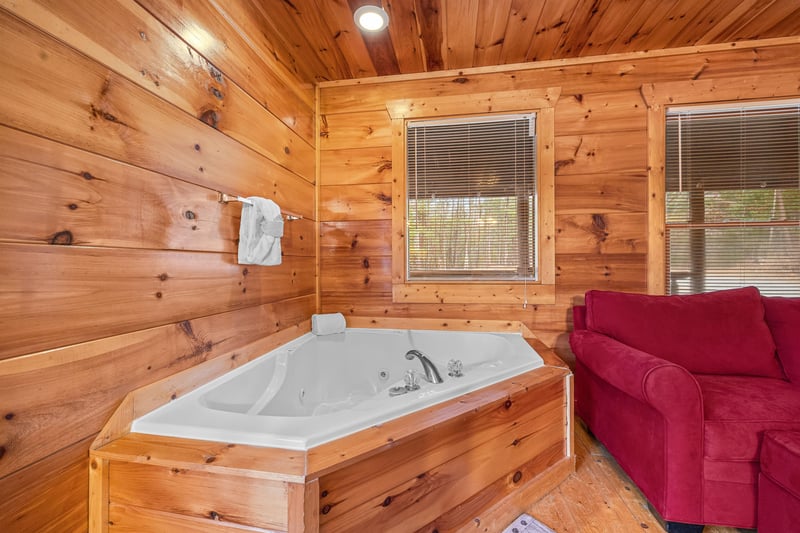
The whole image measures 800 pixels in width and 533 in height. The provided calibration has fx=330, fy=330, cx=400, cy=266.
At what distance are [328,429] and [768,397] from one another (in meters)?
1.59

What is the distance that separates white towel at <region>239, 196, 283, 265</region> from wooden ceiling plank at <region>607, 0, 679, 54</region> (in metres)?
2.07

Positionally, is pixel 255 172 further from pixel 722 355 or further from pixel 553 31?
pixel 722 355

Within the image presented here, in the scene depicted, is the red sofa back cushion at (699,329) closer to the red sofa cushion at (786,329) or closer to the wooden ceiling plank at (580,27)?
the red sofa cushion at (786,329)

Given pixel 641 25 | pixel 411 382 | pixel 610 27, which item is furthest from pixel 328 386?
pixel 641 25

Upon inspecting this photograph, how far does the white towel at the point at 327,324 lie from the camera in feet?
6.78

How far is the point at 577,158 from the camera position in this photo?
2070mm

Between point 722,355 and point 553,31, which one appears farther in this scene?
point 553,31

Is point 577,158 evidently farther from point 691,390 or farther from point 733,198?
point 691,390

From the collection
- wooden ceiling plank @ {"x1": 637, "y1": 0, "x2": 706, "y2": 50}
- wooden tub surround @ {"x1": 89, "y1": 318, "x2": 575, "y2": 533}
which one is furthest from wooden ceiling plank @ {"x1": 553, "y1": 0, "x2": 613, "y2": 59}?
wooden tub surround @ {"x1": 89, "y1": 318, "x2": 575, "y2": 533}

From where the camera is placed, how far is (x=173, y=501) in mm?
806

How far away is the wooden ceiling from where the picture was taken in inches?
64.0

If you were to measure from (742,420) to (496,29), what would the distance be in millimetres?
2031

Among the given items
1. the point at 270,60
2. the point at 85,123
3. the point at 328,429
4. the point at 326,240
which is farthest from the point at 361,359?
the point at 270,60

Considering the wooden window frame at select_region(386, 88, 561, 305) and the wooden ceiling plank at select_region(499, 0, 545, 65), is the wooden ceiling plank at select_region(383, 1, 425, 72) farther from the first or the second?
the wooden ceiling plank at select_region(499, 0, 545, 65)
